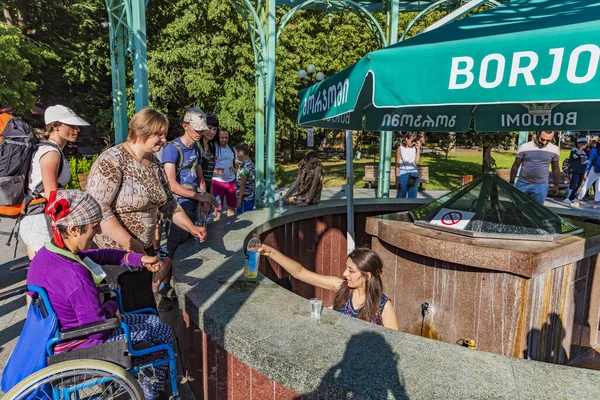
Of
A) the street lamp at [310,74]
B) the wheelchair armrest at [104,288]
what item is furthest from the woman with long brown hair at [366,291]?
the street lamp at [310,74]

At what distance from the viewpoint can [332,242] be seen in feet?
21.9

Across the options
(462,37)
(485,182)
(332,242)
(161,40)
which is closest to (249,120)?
(161,40)

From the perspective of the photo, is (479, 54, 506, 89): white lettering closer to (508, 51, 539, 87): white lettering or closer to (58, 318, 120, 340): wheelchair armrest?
(508, 51, 539, 87): white lettering

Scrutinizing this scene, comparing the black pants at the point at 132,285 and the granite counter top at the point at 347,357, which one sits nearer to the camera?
the granite counter top at the point at 347,357

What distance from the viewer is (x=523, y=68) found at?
6.93 ft

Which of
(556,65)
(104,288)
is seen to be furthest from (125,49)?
(556,65)

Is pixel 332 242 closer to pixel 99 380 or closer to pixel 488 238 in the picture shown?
pixel 488 238

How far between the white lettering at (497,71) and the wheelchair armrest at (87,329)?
90.2 inches

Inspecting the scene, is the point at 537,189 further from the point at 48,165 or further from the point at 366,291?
the point at 48,165

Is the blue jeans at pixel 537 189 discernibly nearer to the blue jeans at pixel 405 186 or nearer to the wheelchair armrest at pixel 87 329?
the blue jeans at pixel 405 186

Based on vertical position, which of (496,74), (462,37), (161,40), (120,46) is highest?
(161,40)

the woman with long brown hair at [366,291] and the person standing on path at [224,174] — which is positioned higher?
the person standing on path at [224,174]

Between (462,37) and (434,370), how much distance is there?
5.81 ft

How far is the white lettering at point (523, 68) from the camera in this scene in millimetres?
2088
